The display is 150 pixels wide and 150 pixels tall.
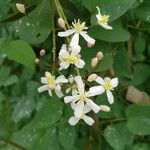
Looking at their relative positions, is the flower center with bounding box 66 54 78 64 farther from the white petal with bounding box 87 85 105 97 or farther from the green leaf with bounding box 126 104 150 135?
the green leaf with bounding box 126 104 150 135

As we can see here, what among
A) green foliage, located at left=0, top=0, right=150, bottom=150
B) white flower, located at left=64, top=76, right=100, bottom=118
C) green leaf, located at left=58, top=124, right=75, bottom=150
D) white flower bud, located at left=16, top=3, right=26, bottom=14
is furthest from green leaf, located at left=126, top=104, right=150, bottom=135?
white flower bud, located at left=16, top=3, right=26, bottom=14

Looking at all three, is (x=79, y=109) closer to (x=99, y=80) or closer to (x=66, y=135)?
(x=99, y=80)

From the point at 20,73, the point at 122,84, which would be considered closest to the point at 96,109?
the point at 122,84

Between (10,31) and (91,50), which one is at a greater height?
(91,50)

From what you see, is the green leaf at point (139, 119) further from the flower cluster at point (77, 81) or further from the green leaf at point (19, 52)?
the green leaf at point (19, 52)

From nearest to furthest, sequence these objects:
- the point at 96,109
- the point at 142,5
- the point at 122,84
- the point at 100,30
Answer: the point at 96,109 < the point at 100,30 < the point at 142,5 < the point at 122,84

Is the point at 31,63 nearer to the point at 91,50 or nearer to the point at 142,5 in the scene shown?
the point at 91,50

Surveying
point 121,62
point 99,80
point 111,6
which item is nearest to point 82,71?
point 99,80

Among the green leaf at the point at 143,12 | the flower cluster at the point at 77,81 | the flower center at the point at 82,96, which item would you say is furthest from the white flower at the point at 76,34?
the green leaf at the point at 143,12
